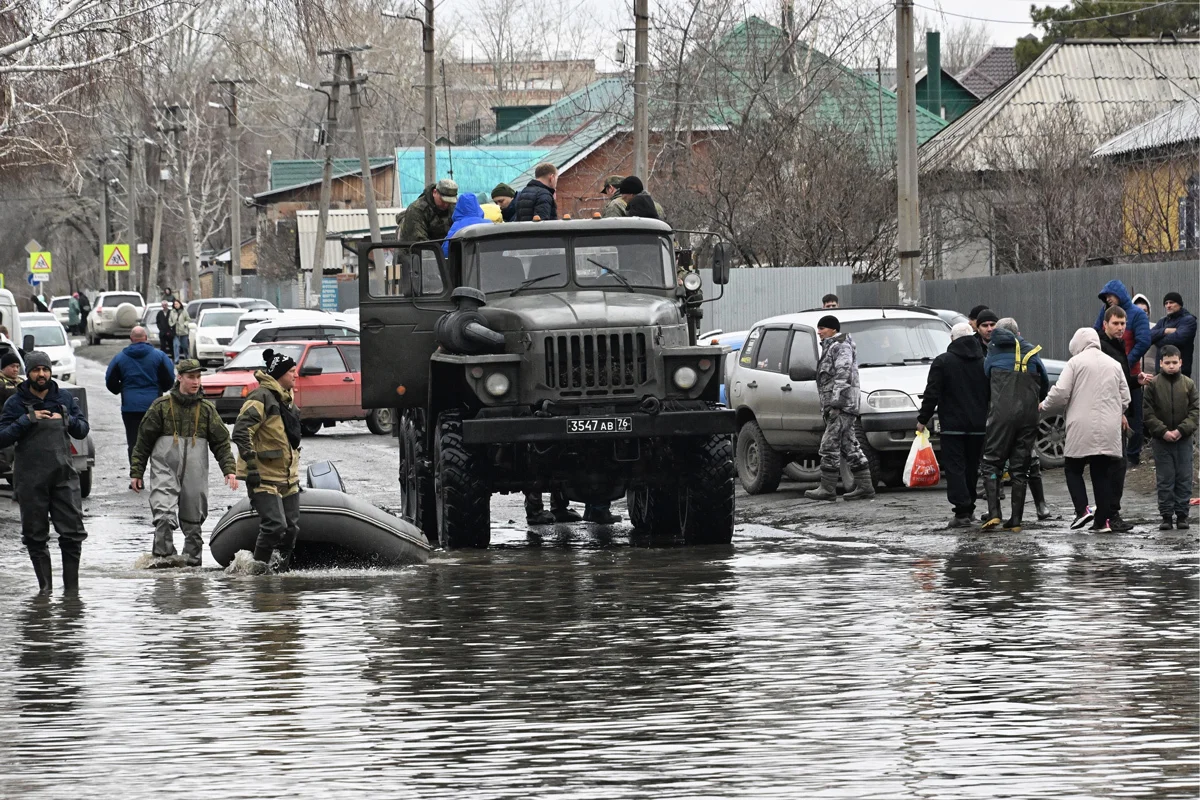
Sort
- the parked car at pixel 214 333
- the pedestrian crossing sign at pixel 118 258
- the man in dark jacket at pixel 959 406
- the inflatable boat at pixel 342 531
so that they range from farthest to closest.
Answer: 1. the pedestrian crossing sign at pixel 118 258
2. the parked car at pixel 214 333
3. the man in dark jacket at pixel 959 406
4. the inflatable boat at pixel 342 531

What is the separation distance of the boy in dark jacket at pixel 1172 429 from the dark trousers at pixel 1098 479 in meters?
0.36

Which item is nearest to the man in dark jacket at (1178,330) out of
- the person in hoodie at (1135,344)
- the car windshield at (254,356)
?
the person in hoodie at (1135,344)

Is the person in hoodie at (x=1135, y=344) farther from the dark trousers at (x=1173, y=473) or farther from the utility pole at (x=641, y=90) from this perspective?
the utility pole at (x=641, y=90)

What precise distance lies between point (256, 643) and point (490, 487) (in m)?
5.40

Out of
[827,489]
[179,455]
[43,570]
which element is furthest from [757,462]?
[43,570]

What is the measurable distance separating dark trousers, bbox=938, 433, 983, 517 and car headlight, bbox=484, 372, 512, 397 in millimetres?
3882

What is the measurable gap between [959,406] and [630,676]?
8.04 meters

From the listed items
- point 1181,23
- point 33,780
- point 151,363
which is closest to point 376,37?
point 1181,23

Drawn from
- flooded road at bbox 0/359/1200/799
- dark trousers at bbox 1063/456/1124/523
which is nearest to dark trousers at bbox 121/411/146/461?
flooded road at bbox 0/359/1200/799

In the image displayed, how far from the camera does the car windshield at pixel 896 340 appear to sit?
20812mm

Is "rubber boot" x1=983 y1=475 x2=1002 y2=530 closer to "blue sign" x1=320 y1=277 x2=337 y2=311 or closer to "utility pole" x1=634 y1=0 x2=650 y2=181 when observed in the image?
"utility pole" x1=634 y1=0 x2=650 y2=181

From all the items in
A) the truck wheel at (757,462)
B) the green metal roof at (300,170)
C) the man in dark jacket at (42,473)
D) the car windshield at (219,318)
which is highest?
the green metal roof at (300,170)

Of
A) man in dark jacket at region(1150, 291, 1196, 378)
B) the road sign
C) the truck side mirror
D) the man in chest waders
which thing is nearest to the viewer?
the man in chest waders

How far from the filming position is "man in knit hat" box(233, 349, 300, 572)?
48.5 feet
